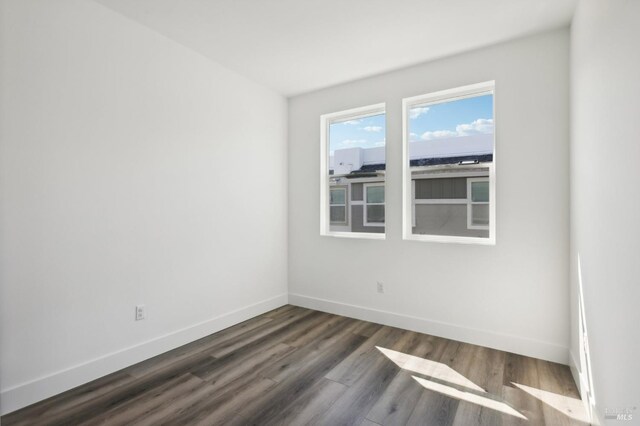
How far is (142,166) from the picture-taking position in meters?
2.68

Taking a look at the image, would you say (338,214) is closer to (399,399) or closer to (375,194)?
(375,194)

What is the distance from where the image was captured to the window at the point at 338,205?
13.2 ft

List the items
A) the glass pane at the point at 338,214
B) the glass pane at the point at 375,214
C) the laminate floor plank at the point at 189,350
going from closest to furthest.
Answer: the laminate floor plank at the point at 189,350, the glass pane at the point at 375,214, the glass pane at the point at 338,214

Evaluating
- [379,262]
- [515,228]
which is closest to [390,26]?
[515,228]

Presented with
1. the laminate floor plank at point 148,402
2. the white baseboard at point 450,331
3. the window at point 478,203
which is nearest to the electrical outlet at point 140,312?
the laminate floor plank at point 148,402

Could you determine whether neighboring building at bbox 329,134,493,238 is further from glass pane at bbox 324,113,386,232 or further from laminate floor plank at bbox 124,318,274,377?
laminate floor plank at bbox 124,318,274,377

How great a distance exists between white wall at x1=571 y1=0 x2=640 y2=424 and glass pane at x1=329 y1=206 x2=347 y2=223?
2.34 m

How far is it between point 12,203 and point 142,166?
88 centimetres

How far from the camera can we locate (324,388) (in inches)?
88.8

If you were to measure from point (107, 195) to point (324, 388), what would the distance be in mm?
2189

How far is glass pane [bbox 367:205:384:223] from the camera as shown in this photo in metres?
3.74

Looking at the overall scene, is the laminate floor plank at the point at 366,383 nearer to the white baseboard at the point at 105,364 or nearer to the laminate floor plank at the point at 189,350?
the laminate floor plank at the point at 189,350

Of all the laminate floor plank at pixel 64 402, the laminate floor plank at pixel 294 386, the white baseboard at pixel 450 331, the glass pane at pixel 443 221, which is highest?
the glass pane at pixel 443 221

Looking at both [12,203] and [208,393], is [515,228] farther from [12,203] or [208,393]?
[12,203]
